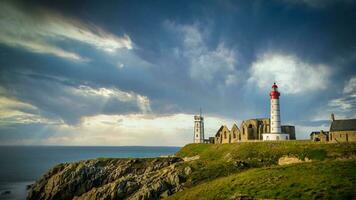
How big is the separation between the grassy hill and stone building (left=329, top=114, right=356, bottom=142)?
9.30 metres

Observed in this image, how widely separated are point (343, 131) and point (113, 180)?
190 ft

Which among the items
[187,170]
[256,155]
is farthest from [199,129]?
[187,170]

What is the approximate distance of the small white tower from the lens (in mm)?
127125

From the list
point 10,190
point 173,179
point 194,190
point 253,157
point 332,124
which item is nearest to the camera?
point 194,190

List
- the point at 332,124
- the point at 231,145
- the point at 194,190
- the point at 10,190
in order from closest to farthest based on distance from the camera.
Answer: the point at 194,190
the point at 332,124
the point at 231,145
the point at 10,190

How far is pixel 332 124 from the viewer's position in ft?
239

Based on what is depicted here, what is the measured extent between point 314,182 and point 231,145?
151 ft

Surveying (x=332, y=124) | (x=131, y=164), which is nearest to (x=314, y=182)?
(x=332, y=124)

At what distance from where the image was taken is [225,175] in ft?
176

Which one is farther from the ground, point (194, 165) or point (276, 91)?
point (276, 91)

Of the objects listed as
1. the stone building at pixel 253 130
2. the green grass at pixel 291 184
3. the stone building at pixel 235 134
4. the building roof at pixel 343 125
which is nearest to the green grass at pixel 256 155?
the green grass at pixel 291 184

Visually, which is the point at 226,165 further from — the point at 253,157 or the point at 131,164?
the point at 131,164

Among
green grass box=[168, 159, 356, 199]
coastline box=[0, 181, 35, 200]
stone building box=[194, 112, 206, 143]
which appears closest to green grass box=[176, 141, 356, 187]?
green grass box=[168, 159, 356, 199]

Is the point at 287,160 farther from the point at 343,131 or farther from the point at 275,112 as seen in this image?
the point at 275,112
